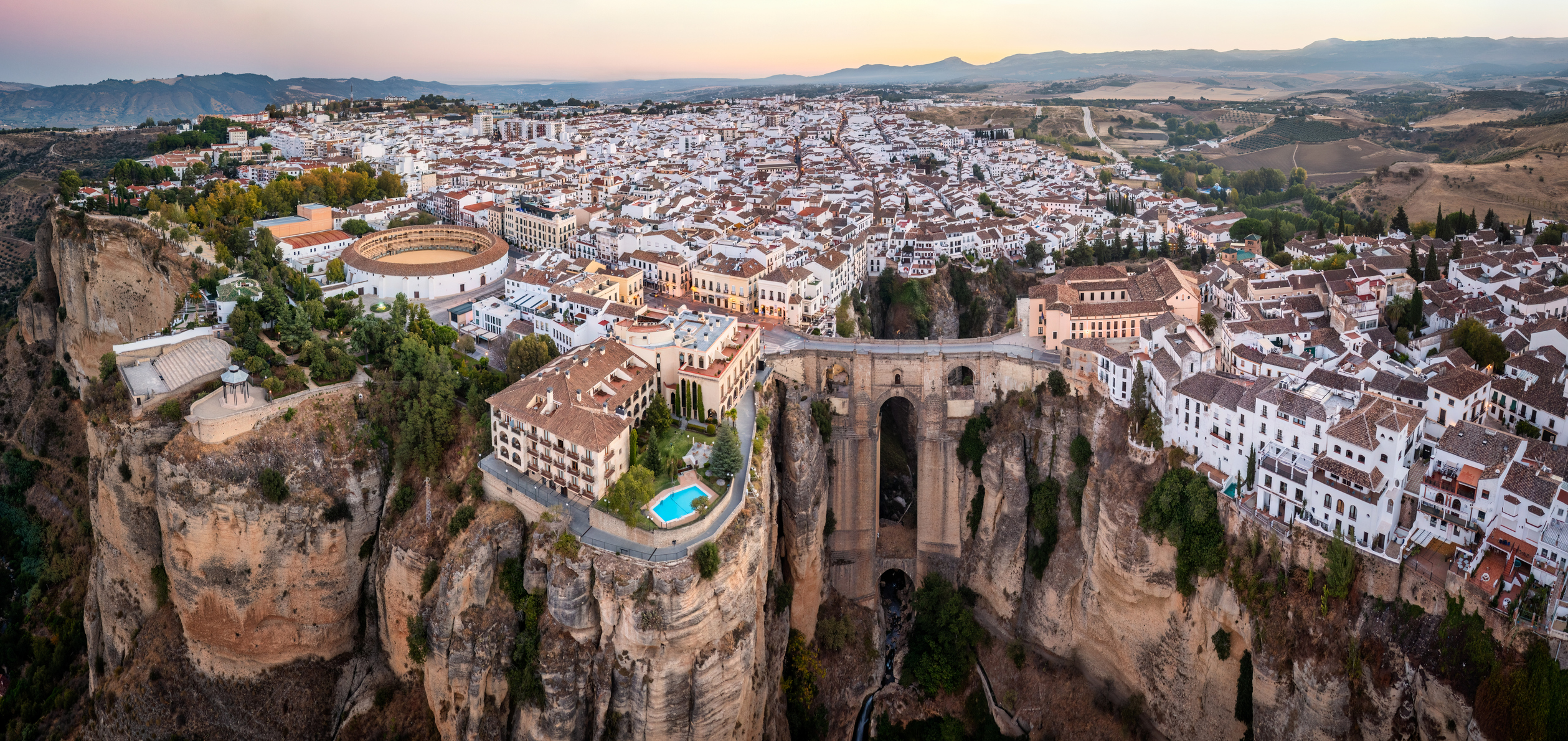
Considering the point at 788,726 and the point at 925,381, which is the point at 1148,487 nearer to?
the point at 925,381

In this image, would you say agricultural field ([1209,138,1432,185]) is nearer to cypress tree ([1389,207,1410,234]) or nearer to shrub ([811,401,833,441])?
cypress tree ([1389,207,1410,234])

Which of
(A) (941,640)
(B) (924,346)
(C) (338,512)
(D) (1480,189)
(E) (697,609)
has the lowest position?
(A) (941,640)

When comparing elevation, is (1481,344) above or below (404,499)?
above

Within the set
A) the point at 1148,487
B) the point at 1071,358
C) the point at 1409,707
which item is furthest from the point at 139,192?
the point at 1409,707

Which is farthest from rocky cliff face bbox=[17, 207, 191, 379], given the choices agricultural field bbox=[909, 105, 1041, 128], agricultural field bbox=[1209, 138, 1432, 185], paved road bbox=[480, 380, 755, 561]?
agricultural field bbox=[1209, 138, 1432, 185]

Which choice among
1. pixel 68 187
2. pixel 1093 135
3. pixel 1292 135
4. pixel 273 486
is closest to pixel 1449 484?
pixel 273 486

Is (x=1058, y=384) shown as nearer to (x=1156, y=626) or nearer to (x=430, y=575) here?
(x=1156, y=626)

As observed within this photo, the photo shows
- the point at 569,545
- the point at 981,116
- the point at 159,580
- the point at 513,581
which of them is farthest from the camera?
the point at 981,116
